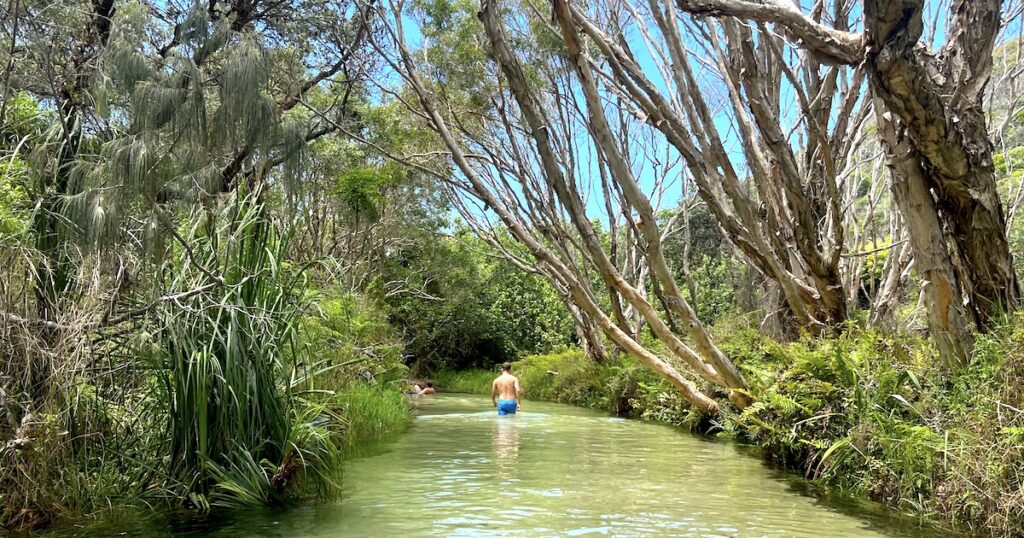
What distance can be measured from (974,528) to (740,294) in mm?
23172

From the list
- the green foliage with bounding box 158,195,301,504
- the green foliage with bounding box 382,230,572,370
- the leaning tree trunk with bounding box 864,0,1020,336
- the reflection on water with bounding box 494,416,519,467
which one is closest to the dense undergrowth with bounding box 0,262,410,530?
the green foliage with bounding box 158,195,301,504

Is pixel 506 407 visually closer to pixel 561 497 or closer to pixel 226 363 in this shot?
pixel 561 497

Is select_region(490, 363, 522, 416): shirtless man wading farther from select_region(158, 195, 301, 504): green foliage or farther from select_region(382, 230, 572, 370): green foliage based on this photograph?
select_region(382, 230, 572, 370): green foliage

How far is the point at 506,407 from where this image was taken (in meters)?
14.9

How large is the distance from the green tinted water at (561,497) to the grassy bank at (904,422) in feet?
1.20

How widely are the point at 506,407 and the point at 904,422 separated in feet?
31.3

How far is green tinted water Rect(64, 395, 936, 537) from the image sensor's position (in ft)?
17.6

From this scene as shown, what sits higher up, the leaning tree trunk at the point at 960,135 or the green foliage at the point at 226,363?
the leaning tree trunk at the point at 960,135

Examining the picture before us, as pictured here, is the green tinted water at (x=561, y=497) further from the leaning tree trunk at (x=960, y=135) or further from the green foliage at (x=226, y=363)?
the leaning tree trunk at (x=960, y=135)

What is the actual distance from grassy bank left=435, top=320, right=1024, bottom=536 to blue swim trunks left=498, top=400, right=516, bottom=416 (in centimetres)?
543

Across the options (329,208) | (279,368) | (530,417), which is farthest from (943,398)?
(329,208)

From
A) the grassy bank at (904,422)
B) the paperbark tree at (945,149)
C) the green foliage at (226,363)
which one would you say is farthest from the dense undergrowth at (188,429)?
the grassy bank at (904,422)

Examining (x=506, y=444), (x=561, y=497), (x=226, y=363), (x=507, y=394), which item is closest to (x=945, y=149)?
(x=561, y=497)

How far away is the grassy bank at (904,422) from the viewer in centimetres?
502
